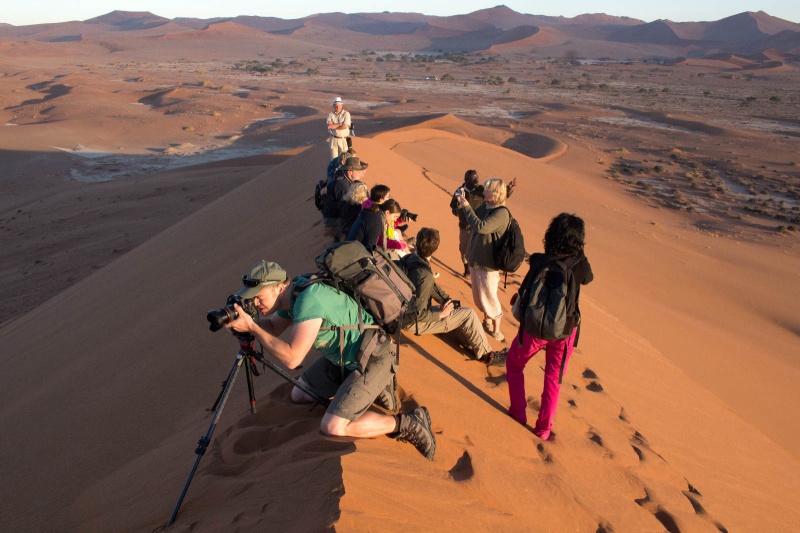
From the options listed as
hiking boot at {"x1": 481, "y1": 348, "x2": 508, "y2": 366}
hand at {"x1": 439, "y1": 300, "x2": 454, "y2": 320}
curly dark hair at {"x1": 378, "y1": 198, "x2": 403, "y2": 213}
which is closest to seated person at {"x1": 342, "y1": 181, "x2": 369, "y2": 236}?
curly dark hair at {"x1": 378, "y1": 198, "x2": 403, "y2": 213}

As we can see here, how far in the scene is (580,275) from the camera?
12.8ft

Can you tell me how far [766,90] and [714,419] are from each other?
52784mm

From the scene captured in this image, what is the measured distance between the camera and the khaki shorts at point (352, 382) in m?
3.31

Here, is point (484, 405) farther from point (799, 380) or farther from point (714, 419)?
point (799, 380)

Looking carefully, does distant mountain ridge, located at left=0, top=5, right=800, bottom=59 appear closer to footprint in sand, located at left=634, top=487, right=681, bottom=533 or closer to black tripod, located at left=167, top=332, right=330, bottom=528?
footprint in sand, located at left=634, top=487, right=681, bottom=533

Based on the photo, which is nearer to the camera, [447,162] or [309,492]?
[309,492]

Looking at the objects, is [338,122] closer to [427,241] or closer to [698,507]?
[427,241]

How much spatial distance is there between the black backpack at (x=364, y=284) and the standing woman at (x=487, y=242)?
5.41 feet

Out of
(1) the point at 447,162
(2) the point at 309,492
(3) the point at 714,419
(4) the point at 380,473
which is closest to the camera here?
(2) the point at 309,492

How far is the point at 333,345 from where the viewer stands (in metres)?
3.41

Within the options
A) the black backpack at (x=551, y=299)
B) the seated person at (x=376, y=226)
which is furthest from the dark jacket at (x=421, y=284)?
the black backpack at (x=551, y=299)

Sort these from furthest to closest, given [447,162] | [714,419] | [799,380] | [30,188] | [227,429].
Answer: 1. [30,188]
2. [447,162]
3. [799,380]
4. [714,419]
5. [227,429]

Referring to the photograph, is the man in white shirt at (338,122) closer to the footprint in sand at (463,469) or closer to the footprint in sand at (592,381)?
the footprint in sand at (592,381)

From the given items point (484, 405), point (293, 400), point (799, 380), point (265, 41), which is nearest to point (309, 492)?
point (293, 400)
